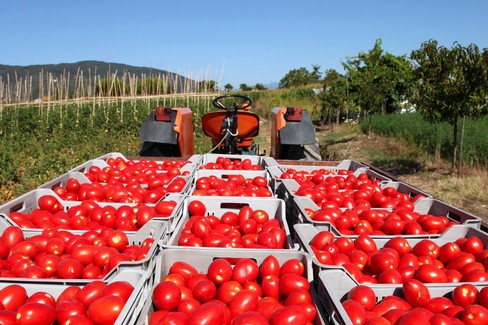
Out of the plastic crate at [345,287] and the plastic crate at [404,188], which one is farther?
the plastic crate at [404,188]

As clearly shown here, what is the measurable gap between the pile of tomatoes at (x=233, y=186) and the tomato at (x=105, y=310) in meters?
2.11

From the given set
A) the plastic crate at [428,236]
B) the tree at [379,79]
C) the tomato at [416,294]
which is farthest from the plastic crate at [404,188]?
the tree at [379,79]

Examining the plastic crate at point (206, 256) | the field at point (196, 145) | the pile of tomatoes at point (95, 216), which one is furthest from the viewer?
the field at point (196, 145)

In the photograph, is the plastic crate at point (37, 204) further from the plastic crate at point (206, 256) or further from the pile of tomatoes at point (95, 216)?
the plastic crate at point (206, 256)

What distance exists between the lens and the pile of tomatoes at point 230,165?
530 cm

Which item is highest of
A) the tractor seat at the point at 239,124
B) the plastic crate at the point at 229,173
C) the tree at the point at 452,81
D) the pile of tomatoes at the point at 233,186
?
the tree at the point at 452,81

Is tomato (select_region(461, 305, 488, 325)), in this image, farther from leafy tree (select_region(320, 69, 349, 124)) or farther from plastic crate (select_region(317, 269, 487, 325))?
leafy tree (select_region(320, 69, 349, 124))

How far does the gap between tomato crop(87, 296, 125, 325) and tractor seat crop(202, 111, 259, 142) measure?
194 inches

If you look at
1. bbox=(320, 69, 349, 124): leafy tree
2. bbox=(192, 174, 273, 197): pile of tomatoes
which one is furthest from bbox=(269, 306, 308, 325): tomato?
bbox=(320, 69, 349, 124): leafy tree

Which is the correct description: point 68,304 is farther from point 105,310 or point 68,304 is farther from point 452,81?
point 452,81

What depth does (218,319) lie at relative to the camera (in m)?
1.87

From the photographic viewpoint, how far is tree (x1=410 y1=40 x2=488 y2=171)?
9211 millimetres

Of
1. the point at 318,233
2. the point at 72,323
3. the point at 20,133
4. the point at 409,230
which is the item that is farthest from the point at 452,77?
the point at 20,133

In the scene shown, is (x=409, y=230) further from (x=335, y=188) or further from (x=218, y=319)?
(x=218, y=319)
